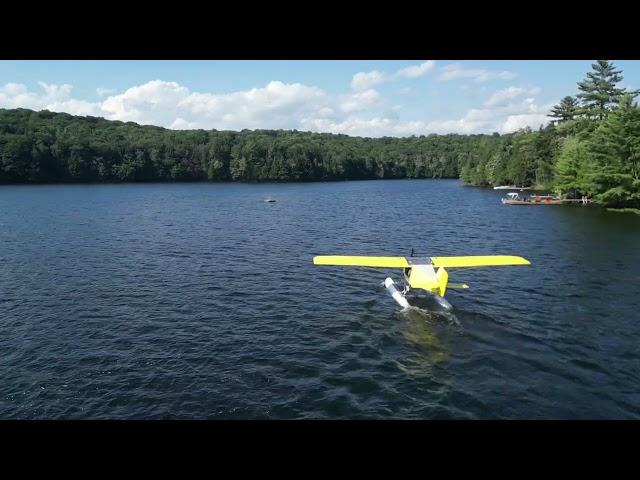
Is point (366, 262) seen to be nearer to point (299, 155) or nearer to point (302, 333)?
point (302, 333)

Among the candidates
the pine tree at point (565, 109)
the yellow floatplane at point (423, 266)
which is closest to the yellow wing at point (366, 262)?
the yellow floatplane at point (423, 266)

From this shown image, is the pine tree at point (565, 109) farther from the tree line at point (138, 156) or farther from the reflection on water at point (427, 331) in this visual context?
the reflection on water at point (427, 331)

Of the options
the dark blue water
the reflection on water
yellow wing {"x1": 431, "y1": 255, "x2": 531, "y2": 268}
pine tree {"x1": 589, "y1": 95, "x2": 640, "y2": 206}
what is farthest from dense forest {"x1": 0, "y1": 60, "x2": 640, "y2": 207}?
the reflection on water

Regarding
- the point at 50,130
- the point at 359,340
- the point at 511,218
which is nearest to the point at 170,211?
the point at 511,218

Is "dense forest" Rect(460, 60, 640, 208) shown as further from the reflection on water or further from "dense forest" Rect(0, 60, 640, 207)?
the reflection on water

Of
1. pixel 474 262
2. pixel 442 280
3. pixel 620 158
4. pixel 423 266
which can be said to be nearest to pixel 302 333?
pixel 442 280
